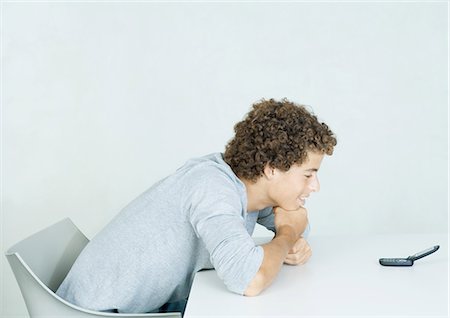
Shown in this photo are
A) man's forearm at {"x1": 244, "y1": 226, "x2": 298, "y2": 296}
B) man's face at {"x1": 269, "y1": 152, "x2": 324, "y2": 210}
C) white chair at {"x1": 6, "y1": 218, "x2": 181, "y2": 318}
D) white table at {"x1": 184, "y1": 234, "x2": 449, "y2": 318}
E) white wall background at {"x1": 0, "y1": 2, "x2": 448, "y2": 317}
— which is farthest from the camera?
white wall background at {"x1": 0, "y1": 2, "x2": 448, "y2": 317}

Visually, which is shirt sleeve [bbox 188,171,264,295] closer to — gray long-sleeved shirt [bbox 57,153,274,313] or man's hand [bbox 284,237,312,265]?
gray long-sleeved shirt [bbox 57,153,274,313]

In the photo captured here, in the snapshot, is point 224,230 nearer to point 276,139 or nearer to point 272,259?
point 272,259

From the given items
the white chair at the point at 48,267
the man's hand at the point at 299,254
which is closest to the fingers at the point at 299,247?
the man's hand at the point at 299,254

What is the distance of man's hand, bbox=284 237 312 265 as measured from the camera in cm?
183

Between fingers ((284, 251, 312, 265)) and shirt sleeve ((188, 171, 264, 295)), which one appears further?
fingers ((284, 251, 312, 265))

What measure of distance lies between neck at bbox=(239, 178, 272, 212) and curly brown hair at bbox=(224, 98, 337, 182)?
0.02 metres

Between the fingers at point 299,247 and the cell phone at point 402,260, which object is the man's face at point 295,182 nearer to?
the fingers at point 299,247

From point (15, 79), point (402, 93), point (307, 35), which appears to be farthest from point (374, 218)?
point (15, 79)

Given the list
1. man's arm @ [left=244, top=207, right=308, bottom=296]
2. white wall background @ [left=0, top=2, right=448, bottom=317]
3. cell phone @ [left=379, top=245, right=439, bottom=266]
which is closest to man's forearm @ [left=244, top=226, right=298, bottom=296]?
man's arm @ [left=244, top=207, right=308, bottom=296]

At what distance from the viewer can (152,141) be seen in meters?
3.50

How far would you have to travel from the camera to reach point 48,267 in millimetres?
2008

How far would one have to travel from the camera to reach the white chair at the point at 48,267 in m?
1.76

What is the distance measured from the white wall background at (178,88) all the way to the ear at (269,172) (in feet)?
5.38

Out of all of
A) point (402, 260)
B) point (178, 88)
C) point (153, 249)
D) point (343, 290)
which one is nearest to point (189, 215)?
point (153, 249)
